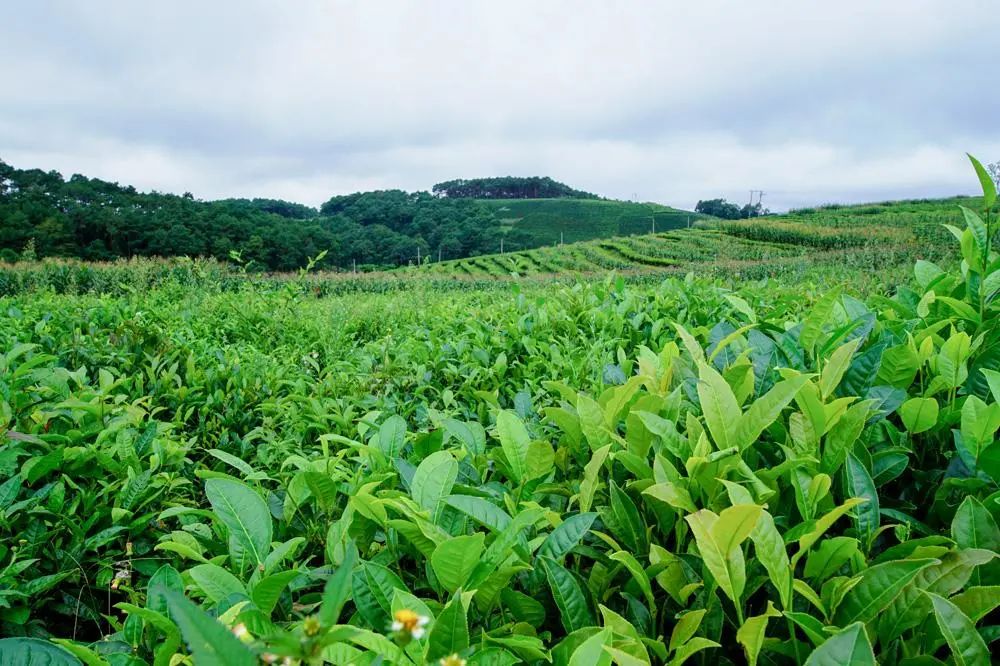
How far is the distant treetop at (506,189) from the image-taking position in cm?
11669

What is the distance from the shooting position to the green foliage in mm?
742

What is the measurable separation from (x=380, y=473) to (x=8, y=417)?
1.32 metres

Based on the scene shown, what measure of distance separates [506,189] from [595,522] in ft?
395

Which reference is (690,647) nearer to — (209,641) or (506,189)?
(209,641)

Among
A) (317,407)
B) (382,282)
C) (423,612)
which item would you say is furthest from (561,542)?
(382,282)

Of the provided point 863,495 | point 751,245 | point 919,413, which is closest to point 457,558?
point 863,495

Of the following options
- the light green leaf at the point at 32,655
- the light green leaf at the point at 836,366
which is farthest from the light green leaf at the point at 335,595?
the light green leaf at the point at 836,366

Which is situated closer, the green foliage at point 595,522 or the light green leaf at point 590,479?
the green foliage at point 595,522

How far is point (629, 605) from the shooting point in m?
0.91

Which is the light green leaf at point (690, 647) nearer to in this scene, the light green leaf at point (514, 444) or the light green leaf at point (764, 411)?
the light green leaf at point (764, 411)

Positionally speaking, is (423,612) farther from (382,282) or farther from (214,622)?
(382,282)

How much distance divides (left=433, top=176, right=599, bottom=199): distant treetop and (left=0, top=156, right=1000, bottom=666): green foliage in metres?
116

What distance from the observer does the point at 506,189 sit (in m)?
118

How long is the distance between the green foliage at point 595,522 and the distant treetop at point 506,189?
116359 millimetres
